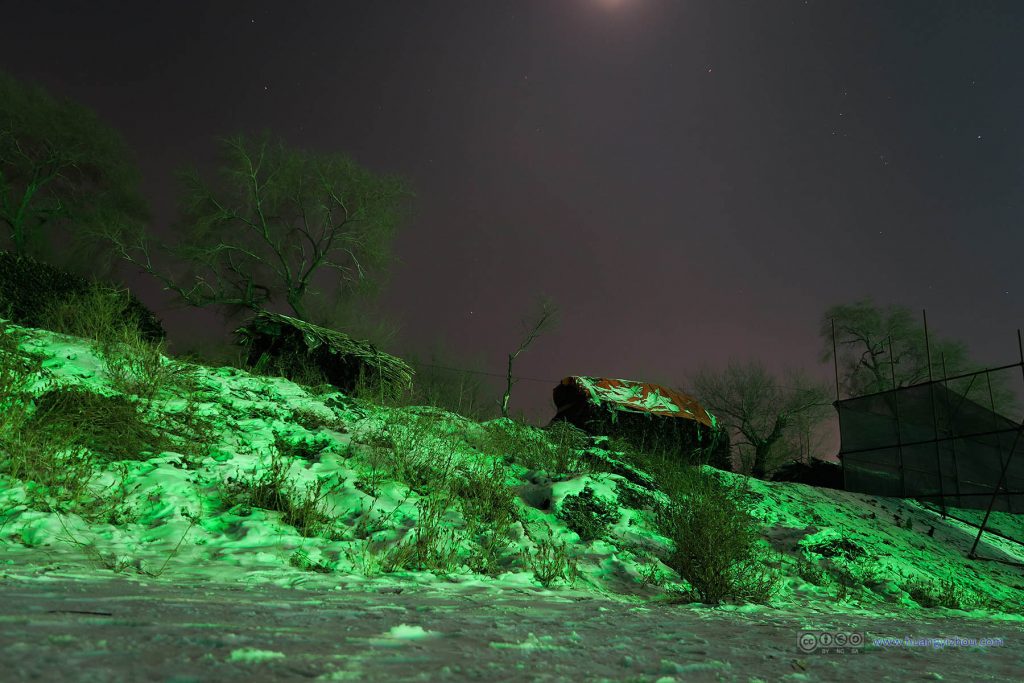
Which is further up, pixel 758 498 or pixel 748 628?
pixel 758 498

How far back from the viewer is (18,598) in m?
2.02

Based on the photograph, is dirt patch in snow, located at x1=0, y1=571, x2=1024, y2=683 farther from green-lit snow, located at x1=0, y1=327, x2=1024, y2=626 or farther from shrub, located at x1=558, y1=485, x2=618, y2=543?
shrub, located at x1=558, y1=485, x2=618, y2=543

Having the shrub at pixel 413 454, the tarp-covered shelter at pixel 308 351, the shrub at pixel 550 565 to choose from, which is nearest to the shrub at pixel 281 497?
the shrub at pixel 413 454

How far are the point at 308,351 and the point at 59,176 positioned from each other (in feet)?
57.8

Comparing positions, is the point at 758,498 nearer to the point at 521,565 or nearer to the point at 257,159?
the point at 521,565

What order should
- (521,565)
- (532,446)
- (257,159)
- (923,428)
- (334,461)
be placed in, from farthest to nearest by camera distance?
(257,159) → (923,428) → (532,446) → (334,461) → (521,565)

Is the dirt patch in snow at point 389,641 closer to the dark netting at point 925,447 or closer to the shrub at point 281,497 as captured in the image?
the shrub at point 281,497

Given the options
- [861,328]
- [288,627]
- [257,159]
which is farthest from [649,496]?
[861,328]

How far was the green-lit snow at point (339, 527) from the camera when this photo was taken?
12.1 feet

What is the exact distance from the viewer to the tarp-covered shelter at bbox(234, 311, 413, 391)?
34.9 feet

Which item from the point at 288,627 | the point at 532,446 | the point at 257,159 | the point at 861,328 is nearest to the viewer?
the point at 288,627

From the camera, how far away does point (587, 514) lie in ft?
20.1

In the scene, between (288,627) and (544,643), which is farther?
(544,643)

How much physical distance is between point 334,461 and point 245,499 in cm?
119
